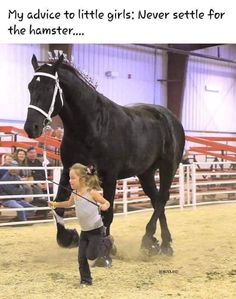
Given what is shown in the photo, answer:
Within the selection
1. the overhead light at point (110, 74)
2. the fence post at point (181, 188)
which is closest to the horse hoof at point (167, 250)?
the fence post at point (181, 188)

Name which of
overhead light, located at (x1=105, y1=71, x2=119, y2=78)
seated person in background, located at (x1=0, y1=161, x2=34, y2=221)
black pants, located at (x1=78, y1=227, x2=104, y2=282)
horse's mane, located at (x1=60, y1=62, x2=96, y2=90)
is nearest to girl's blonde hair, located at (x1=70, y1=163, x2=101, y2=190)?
black pants, located at (x1=78, y1=227, x2=104, y2=282)

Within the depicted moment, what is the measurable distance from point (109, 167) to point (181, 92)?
48.0 ft

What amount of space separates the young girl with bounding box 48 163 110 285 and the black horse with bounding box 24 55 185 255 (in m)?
0.64

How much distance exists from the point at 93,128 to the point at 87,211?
1069 mm

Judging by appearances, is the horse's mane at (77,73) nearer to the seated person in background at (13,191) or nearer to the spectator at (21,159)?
the seated person in background at (13,191)

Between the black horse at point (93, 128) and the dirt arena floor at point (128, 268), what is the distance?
446mm

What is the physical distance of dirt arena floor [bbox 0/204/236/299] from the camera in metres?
3.73

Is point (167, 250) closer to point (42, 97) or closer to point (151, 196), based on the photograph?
point (151, 196)

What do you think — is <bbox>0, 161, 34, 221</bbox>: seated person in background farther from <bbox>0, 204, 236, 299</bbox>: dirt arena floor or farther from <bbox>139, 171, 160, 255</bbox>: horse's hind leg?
<bbox>139, 171, 160, 255</bbox>: horse's hind leg

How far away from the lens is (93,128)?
480 cm

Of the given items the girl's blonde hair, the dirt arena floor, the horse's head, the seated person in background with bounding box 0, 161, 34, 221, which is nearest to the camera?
the dirt arena floor

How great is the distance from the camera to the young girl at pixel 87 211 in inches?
154

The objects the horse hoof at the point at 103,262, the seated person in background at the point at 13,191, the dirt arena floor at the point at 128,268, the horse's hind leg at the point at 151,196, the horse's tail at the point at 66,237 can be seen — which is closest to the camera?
the dirt arena floor at the point at 128,268
